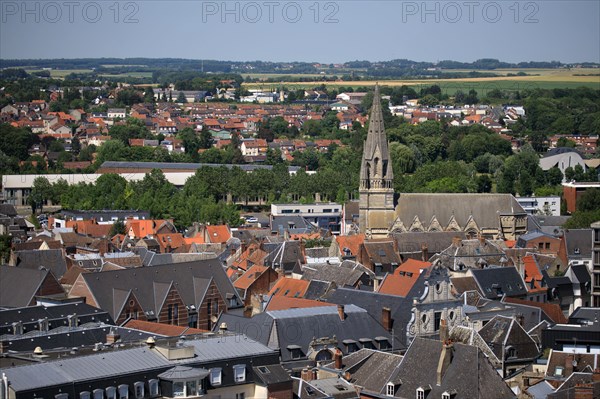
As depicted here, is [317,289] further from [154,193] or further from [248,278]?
[154,193]

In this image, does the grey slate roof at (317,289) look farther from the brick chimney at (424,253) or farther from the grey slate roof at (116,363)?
the grey slate roof at (116,363)

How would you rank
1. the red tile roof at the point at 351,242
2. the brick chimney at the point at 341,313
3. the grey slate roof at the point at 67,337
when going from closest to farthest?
the grey slate roof at the point at 67,337 < the brick chimney at the point at 341,313 < the red tile roof at the point at 351,242

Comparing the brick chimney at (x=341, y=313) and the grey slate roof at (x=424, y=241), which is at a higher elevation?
the brick chimney at (x=341, y=313)

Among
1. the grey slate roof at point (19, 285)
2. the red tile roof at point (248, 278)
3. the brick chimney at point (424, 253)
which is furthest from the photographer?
the brick chimney at point (424, 253)

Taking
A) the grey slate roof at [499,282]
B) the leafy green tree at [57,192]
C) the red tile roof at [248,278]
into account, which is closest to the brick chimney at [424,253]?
the grey slate roof at [499,282]

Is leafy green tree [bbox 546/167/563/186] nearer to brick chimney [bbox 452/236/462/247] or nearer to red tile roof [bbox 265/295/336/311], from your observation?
brick chimney [bbox 452/236/462/247]

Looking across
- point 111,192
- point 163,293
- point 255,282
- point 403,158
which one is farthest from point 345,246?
point 403,158

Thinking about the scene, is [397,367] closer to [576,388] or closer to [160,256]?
[576,388]

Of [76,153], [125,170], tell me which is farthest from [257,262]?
[76,153]
